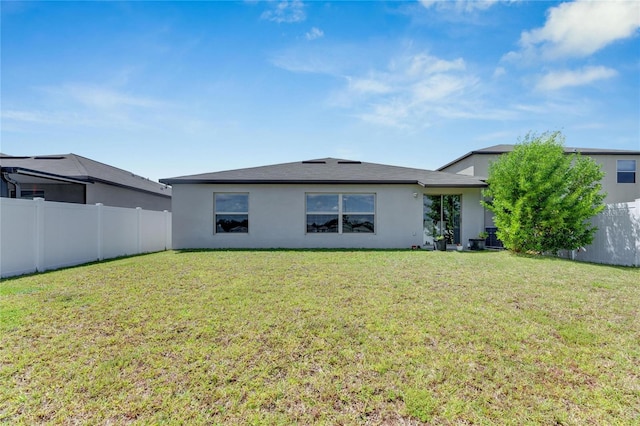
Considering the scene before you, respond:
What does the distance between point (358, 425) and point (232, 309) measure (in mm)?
2882

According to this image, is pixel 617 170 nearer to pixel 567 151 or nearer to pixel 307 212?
pixel 567 151

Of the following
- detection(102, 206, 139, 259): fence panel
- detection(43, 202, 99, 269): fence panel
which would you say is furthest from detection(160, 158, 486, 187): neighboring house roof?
detection(43, 202, 99, 269): fence panel

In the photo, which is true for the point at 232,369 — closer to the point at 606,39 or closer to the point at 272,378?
the point at 272,378

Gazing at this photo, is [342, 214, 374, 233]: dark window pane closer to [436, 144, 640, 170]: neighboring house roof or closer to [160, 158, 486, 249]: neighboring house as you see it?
[160, 158, 486, 249]: neighboring house

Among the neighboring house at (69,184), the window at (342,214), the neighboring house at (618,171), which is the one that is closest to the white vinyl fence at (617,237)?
the window at (342,214)

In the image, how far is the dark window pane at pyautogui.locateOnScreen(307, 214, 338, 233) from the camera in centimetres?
1238

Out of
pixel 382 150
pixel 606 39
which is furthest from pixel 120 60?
pixel 606 39

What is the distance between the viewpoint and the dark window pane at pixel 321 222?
40.6ft

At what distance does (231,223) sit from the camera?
40.7 feet

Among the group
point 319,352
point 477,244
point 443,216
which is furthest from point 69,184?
point 477,244

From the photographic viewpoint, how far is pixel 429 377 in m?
2.80

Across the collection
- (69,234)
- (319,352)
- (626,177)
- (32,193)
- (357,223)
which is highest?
(626,177)

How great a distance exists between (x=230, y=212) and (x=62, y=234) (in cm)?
561

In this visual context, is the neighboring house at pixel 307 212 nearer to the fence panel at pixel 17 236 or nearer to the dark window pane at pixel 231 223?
the dark window pane at pixel 231 223
